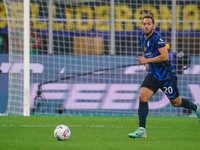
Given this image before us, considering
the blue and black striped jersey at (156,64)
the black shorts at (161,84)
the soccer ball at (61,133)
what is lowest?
the soccer ball at (61,133)

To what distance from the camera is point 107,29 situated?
12.2 meters

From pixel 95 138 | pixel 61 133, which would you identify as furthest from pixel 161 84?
pixel 61 133

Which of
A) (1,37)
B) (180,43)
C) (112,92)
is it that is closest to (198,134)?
(112,92)

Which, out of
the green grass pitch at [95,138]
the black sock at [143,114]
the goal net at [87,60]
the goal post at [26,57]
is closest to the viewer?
the green grass pitch at [95,138]

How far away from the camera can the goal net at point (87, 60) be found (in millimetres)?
10750

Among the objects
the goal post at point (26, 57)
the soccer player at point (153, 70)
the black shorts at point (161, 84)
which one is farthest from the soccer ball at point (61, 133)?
the goal post at point (26, 57)

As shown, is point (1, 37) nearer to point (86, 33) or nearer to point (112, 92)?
point (86, 33)

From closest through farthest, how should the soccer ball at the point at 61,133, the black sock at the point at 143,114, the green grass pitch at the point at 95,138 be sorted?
the green grass pitch at the point at 95,138
the soccer ball at the point at 61,133
the black sock at the point at 143,114

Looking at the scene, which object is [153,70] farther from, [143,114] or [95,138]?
[95,138]

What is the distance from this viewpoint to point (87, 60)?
449 inches

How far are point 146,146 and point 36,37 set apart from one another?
7.61 m

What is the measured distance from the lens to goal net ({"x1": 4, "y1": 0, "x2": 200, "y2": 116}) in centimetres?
1075

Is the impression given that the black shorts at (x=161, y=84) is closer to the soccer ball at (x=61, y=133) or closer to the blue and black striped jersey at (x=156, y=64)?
the blue and black striped jersey at (x=156, y=64)

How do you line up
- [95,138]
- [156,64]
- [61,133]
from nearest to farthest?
[61,133] < [95,138] < [156,64]
